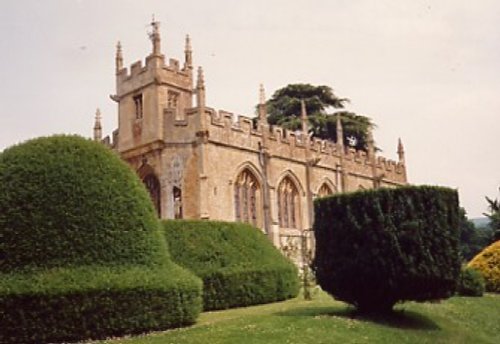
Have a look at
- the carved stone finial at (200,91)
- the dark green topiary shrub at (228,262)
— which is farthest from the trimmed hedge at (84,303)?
the carved stone finial at (200,91)

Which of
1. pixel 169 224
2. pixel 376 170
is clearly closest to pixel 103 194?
pixel 169 224

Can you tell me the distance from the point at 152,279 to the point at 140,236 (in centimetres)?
87

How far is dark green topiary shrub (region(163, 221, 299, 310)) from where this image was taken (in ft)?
45.4

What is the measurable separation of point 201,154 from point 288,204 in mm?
7432

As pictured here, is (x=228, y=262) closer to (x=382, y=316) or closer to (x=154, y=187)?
(x=382, y=316)

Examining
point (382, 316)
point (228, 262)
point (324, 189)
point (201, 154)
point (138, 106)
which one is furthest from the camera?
point (324, 189)

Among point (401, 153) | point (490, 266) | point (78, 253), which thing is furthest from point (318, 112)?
point (78, 253)

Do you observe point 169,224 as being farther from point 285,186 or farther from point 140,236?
point 285,186

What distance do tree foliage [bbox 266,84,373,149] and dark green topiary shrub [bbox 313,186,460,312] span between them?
96.5 ft

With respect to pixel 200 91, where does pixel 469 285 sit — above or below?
below

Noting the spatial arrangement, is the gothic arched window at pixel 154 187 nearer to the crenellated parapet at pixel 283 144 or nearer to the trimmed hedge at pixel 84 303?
the crenellated parapet at pixel 283 144

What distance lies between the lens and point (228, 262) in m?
14.4

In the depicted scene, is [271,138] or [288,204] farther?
[288,204]

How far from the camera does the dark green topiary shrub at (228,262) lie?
45.4 feet
